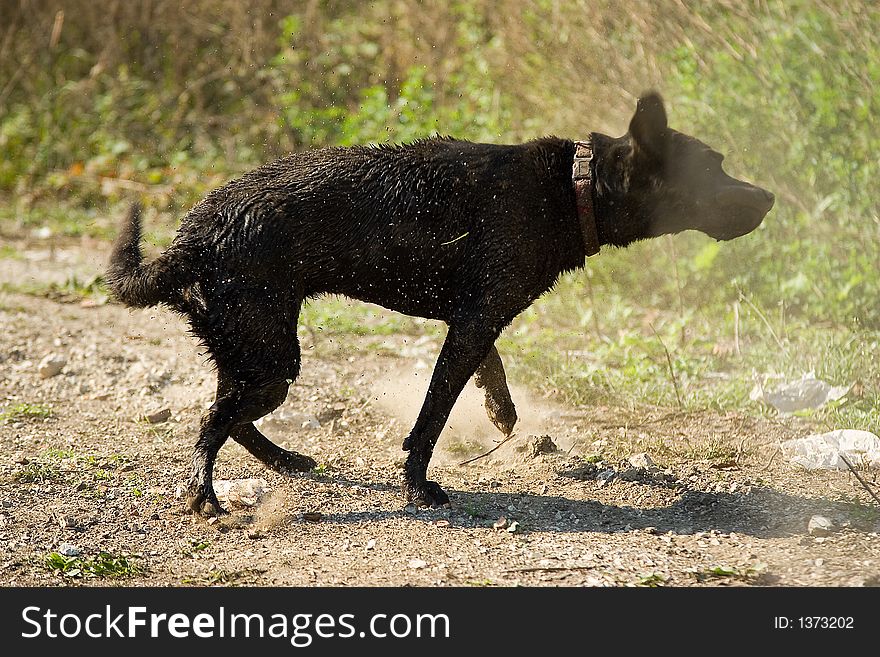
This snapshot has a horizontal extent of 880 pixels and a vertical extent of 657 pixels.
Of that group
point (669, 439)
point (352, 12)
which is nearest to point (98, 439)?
point (669, 439)

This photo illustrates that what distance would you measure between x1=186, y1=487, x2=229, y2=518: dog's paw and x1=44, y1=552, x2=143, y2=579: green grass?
0.54 m

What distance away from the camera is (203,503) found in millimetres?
4883

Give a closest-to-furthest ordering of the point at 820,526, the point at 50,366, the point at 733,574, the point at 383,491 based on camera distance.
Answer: the point at 733,574, the point at 820,526, the point at 383,491, the point at 50,366

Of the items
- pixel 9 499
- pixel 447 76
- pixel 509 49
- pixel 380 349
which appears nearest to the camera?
pixel 9 499

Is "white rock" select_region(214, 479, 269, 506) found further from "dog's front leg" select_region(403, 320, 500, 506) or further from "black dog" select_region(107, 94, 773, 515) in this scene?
"dog's front leg" select_region(403, 320, 500, 506)

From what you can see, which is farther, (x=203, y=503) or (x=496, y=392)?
(x=496, y=392)

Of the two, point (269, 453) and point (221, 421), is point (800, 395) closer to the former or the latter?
point (269, 453)

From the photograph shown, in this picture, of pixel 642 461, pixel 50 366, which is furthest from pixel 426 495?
pixel 50 366

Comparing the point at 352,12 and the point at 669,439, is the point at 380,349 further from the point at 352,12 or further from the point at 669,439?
the point at 352,12

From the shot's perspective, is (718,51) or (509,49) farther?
(509,49)

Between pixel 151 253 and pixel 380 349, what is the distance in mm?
3060

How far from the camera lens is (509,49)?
9016mm

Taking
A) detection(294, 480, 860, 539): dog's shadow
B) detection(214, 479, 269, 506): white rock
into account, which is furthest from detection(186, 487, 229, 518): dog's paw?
detection(294, 480, 860, 539): dog's shadow

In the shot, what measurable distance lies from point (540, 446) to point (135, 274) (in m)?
2.09
